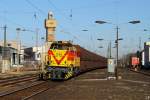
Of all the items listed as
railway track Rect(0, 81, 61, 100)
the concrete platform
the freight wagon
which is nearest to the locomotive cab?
the freight wagon

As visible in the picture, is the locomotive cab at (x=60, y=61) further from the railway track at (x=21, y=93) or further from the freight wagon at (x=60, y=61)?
the railway track at (x=21, y=93)

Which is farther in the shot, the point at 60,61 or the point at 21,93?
the point at 60,61

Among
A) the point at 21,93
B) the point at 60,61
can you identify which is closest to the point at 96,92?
the point at 21,93

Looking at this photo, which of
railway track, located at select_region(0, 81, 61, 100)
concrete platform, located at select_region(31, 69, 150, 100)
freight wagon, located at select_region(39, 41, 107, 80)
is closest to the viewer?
railway track, located at select_region(0, 81, 61, 100)

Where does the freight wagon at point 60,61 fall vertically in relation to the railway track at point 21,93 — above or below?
above

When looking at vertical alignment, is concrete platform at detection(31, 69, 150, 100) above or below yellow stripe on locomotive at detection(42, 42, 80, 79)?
below

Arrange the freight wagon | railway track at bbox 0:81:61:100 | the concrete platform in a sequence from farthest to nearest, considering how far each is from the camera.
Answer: the freight wagon
the concrete platform
railway track at bbox 0:81:61:100

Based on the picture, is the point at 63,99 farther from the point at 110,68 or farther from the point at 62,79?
the point at 110,68

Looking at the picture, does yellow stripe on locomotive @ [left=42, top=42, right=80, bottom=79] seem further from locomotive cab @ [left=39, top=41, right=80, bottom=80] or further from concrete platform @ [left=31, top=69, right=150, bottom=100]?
concrete platform @ [left=31, top=69, right=150, bottom=100]

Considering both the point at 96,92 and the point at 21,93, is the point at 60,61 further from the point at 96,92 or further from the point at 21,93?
the point at 21,93

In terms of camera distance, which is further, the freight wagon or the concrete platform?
the freight wagon

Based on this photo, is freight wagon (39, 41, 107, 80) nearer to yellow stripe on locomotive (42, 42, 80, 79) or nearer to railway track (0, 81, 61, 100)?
yellow stripe on locomotive (42, 42, 80, 79)

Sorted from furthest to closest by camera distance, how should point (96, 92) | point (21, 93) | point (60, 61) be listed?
point (60, 61) → point (96, 92) → point (21, 93)

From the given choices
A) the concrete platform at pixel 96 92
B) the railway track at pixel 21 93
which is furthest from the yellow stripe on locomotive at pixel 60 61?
the railway track at pixel 21 93
